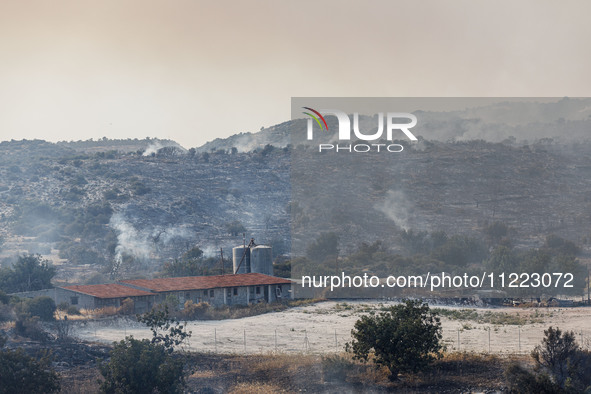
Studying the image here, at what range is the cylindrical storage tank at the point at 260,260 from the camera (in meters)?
73.4

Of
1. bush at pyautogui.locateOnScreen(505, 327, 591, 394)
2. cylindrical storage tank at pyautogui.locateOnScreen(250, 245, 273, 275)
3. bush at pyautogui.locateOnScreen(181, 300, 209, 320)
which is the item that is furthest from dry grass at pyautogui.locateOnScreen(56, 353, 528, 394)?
cylindrical storage tank at pyautogui.locateOnScreen(250, 245, 273, 275)

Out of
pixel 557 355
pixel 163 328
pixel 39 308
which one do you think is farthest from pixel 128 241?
pixel 557 355

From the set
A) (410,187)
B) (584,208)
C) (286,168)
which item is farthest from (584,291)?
(286,168)

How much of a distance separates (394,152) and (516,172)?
24305 millimetres

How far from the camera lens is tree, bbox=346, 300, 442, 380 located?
35094 millimetres

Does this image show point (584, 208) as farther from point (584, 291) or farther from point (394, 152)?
point (584, 291)

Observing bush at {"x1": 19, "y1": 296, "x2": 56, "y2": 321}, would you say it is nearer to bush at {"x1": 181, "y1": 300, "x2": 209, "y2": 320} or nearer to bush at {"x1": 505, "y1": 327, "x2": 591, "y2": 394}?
bush at {"x1": 181, "y1": 300, "x2": 209, "y2": 320}

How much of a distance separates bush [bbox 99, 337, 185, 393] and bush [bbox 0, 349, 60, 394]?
7.22 feet

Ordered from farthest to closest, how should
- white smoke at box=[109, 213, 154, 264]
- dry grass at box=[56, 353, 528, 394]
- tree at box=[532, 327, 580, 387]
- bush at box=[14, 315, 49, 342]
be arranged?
white smoke at box=[109, 213, 154, 264], bush at box=[14, 315, 49, 342], dry grass at box=[56, 353, 528, 394], tree at box=[532, 327, 580, 387]

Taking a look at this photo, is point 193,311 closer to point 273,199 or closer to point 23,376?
point 23,376

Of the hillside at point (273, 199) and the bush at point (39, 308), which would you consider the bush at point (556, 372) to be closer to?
the bush at point (39, 308)

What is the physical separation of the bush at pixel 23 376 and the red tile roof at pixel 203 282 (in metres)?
27.5

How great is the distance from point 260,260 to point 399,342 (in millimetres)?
38875

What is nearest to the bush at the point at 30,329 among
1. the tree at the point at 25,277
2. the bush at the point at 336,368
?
the bush at the point at 336,368
